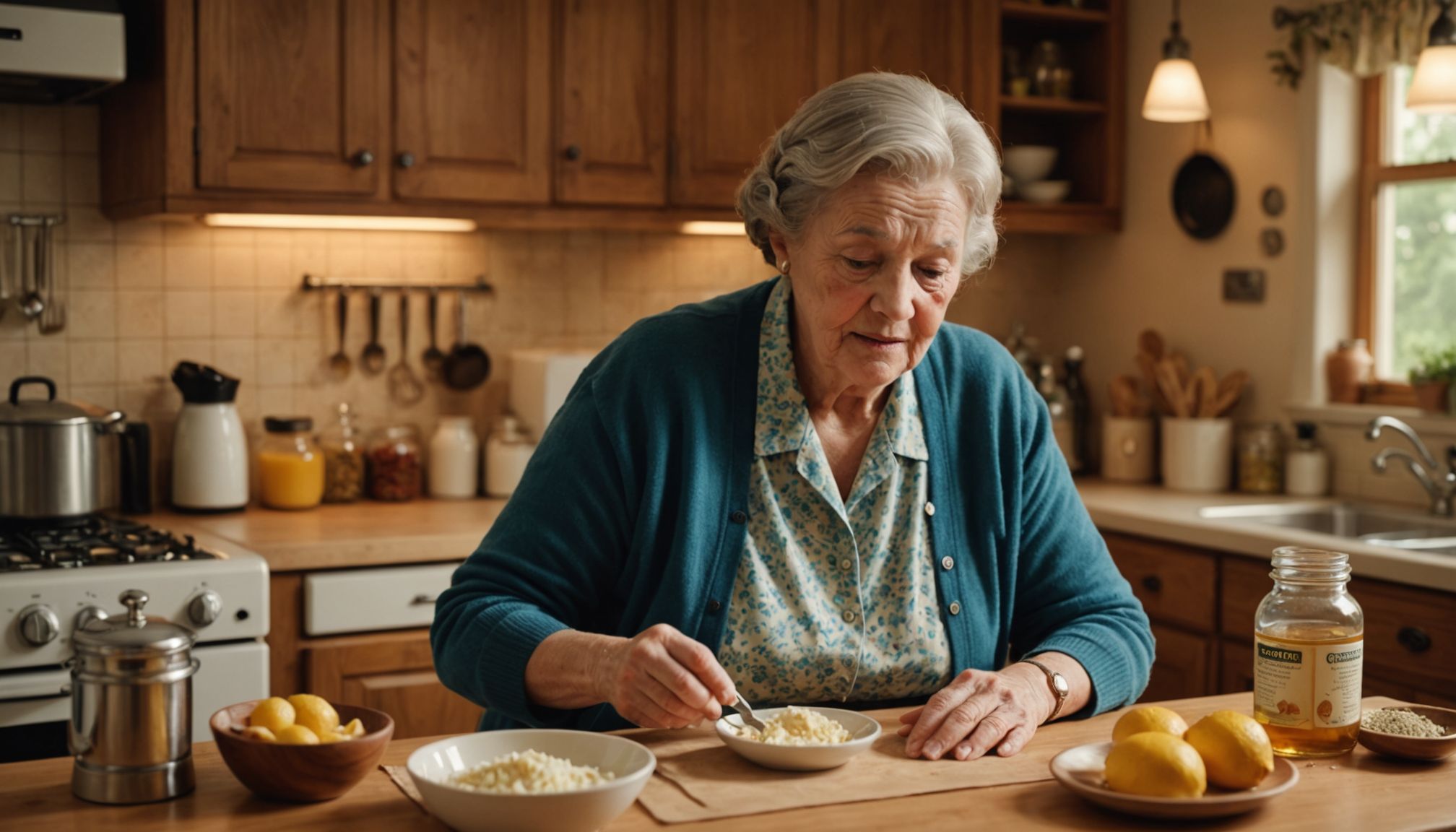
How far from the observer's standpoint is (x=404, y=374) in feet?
11.2

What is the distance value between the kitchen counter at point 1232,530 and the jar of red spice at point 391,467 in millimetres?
1614

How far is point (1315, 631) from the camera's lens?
129cm

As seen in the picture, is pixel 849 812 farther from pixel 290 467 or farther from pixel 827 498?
pixel 290 467

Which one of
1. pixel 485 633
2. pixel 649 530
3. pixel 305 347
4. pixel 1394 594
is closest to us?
pixel 485 633

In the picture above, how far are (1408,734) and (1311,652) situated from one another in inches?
6.1

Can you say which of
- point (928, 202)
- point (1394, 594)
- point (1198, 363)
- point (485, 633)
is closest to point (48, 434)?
point (485, 633)

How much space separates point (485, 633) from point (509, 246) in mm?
2151

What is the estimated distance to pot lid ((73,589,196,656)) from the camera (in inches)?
46.8

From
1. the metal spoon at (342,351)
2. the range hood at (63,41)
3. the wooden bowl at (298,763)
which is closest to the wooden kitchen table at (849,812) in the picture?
the wooden bowl at (298,763)

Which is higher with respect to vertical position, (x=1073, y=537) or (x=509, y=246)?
(x=509, y=246)

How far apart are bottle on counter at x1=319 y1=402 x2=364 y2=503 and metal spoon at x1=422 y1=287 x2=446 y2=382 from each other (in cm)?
25

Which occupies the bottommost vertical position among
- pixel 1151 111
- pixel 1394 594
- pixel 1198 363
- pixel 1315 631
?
pixel 1394 594

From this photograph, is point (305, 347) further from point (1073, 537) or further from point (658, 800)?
point (658, 800)

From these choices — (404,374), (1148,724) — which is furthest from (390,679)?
(1148,724)
